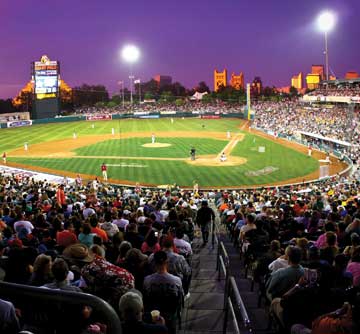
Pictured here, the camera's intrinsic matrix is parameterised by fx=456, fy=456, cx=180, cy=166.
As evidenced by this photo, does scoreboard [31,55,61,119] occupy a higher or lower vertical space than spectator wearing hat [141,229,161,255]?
higher

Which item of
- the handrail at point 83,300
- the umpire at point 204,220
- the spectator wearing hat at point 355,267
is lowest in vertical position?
the umpire at point 204,220

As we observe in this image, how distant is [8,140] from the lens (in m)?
59.1

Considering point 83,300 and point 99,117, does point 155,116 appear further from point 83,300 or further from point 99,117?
point 83,300

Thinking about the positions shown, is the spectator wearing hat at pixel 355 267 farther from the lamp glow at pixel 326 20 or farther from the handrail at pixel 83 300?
the lamp glow at pixel 326 20

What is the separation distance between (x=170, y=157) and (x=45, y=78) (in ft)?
169

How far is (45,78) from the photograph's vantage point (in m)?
85.2

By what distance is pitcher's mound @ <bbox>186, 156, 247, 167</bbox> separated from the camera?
3876 cm

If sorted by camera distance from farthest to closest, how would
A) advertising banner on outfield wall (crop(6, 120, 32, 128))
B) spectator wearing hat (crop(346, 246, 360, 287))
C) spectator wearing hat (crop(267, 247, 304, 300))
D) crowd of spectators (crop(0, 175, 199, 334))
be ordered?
advertising banner on outfield wall (crop(6, 120, 32, 128)), spectator wearing hat (crop(346, 246, 360, 287)), spectator wearing hat (crop(267, 247, 304, 300)), crowd of spectators (crop(0, 175, 199, 334))

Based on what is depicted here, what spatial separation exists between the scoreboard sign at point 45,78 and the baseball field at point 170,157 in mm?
20586

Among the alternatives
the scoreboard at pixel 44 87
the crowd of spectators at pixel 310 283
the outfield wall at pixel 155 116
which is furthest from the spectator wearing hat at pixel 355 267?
the outfield wall at pixel 155 116

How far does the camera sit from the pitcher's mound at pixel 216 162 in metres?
38.8

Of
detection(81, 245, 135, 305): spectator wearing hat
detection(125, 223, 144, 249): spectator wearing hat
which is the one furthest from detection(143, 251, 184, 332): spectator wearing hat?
detection(125, 223, 144, 249): spectator wearing hat

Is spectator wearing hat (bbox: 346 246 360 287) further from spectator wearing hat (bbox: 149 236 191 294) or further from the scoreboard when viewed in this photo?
the scoreboard

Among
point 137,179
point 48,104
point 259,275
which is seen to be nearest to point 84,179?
point 137,179
